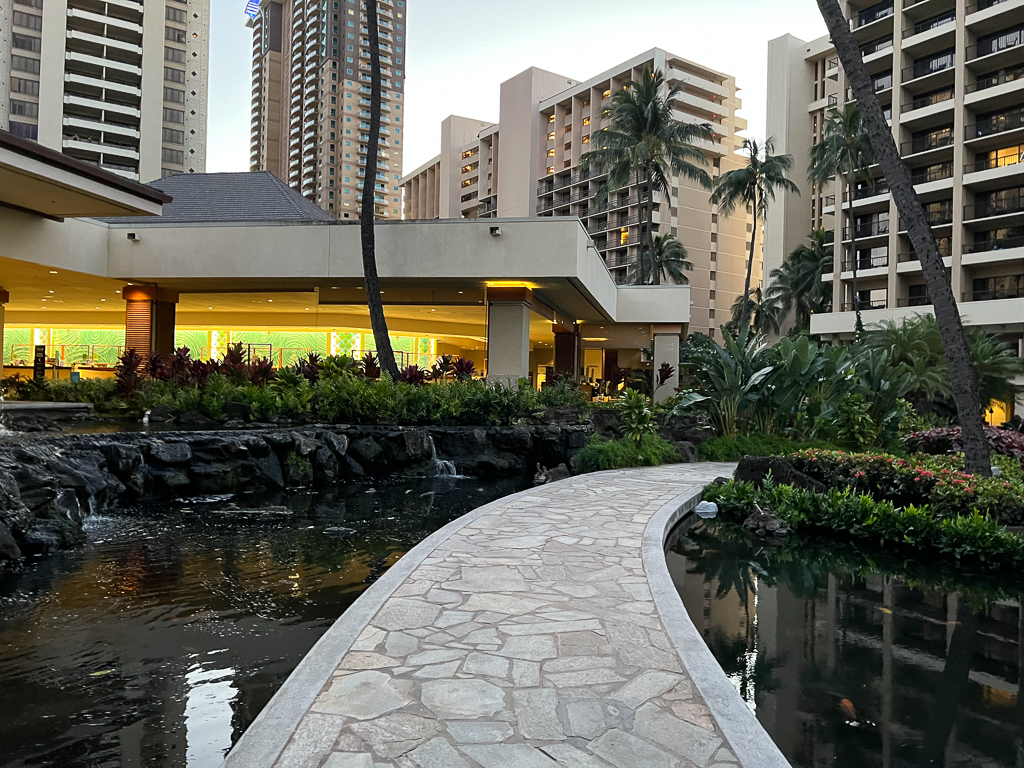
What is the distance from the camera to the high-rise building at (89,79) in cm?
5897

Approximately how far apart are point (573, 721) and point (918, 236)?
8.35 meters

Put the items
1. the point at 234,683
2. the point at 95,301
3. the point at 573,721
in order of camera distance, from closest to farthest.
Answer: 1. the point at 573,721
2. the point at 234,683
3. the point at 95,301

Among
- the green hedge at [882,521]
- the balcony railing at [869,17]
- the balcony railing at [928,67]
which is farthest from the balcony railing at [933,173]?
the green hedge at [882,521]

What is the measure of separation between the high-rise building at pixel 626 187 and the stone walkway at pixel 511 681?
189 feet

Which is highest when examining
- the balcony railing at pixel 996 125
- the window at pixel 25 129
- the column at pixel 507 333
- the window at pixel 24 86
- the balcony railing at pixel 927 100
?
the window at pixel 24 86

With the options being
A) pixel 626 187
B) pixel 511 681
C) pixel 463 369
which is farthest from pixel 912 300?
pixel 511 681

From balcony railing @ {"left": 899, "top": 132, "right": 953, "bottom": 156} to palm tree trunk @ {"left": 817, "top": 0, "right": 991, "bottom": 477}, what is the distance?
135ft

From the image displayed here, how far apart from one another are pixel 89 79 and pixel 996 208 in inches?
2681

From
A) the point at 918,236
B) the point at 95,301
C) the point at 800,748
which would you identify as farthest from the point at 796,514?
the point at 95,301

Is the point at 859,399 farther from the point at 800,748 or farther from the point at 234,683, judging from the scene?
the point at 234,683

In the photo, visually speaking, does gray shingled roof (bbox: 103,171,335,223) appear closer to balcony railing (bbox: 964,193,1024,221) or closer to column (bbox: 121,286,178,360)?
column (bbox: 121,286,178,360)

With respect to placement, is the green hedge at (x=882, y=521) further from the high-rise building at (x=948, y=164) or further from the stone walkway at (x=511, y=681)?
the high-rise building at (x=948, y=164)

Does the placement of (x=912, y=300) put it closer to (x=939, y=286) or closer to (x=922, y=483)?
(x=939, y=286)

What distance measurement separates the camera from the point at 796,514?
9.38 m
